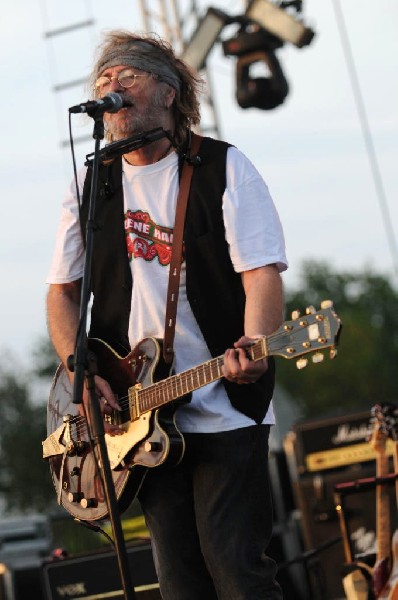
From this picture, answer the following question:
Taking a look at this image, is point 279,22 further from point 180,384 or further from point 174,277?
point 180,384

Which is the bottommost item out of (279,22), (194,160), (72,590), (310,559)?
(310,559)

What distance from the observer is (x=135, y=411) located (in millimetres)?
4008

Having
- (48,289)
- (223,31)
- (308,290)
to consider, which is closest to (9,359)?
(308,290)

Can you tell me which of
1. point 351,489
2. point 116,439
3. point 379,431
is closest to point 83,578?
point 351,489

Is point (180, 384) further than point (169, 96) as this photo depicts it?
No

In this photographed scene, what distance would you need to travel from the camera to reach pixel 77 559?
6211 mm

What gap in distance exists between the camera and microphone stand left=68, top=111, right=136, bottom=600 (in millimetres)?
3469

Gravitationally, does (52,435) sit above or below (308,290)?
below

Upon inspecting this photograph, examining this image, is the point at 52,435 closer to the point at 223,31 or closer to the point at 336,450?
the point at 336,450

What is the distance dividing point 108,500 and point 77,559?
2.83 metres

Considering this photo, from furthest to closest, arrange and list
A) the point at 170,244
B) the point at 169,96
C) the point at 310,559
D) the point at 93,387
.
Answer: the point at 310,559, the point at 169,96, the point at 170,244, the point at 93,387

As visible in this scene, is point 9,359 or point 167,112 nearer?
point 167,112

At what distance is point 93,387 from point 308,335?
66cm

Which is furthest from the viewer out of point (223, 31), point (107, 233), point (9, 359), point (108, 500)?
point (9, 359)
